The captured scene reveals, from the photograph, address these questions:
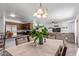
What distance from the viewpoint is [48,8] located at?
1.38 meters

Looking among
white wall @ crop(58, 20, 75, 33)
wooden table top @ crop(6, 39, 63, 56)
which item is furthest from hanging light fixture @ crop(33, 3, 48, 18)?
wooden table top @ crop(6, 39, 63, 56)

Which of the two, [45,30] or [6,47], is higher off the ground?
[45,30]

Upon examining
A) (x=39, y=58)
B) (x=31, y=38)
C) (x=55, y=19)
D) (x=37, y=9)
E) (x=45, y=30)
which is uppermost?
(x=37, y=9)

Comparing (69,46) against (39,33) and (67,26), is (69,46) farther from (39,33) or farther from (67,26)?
(39,33)

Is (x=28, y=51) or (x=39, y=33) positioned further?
(x=39, y=33)

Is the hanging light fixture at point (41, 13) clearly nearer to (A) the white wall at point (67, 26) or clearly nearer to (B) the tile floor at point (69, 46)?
(A) the white wall at point (67, 26)

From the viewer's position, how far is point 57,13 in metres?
1.40

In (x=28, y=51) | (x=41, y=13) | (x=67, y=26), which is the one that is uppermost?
(x=41, y=13)

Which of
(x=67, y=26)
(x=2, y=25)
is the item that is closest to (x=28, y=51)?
(x=2, y=25)

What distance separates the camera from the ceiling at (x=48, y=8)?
53.4 inches

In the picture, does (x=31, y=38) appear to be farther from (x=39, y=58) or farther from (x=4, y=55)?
(x=4, y=55)

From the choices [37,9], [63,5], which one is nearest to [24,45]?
[37,9]

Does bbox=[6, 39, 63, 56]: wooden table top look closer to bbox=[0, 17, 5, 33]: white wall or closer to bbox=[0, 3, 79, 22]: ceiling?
bbox=[0, 17, 5, 33]: white wall

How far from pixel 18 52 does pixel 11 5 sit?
0.69 m
